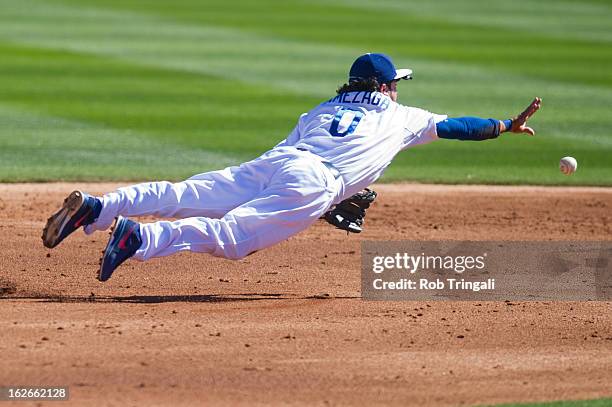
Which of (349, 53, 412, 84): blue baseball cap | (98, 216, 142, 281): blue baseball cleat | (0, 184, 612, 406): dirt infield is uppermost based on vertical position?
(349, 53, 412, 84): blue baseball cap

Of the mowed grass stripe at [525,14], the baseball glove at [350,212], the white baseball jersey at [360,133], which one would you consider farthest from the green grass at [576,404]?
the mowed grass stripe at [525,14]

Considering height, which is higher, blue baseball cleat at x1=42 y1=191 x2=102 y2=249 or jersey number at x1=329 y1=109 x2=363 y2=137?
jersey number at x1=329 y1=109 x2=363 y2=137

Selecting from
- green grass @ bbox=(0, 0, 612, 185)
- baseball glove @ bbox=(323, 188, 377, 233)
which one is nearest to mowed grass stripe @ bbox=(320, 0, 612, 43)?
green grass @ bbox=(0, 0, 612, 185)

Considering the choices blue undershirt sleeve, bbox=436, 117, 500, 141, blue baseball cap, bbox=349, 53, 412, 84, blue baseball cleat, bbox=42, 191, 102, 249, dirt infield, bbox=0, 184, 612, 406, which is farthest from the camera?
blue baseball cap, bbox=349, 53, 412, 84

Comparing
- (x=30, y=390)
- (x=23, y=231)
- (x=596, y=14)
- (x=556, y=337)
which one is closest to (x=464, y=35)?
(x=596, y=14)

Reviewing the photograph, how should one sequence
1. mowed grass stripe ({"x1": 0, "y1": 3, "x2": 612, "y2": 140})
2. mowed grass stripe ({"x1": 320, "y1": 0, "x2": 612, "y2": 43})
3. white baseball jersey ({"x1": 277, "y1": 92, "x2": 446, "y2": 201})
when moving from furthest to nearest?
mowed grass stripe ({"x1": 320, "y1": 0, "x2": 612, "y2": 43}) < mowed grass stripe ({"x1": 0, "y1": 3, "x2": 612, "y2": 140}) < white baseball jersey ({"x1": 277, "y1": 92, "x2": 446, "y2": 201})

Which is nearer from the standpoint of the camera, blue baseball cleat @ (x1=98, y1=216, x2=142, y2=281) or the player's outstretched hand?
blue baseball cleat @ (x1=98, y1=216, x2=142, y2=281)

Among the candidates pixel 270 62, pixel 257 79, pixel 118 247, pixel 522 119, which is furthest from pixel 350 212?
pixel 270 62

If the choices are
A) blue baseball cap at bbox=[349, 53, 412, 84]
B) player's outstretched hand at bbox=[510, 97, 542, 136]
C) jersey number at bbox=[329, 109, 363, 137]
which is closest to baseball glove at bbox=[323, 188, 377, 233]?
jersey number at bbox=[329, 109, 363, 137]

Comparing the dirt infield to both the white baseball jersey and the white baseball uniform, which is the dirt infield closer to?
the white baseball uniform
